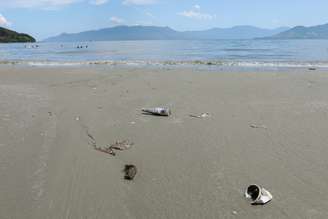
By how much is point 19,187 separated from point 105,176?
3.03ft

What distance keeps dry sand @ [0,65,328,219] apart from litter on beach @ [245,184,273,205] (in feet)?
0.22

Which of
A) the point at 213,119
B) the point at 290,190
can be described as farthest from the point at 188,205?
the point at 213,119

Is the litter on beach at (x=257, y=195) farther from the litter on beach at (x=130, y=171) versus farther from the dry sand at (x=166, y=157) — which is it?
the litter on beach at (x=130, y=171)

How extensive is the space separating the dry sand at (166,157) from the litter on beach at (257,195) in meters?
0.07

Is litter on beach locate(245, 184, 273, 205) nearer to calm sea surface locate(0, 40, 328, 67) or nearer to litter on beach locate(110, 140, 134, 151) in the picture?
litter on beach locate(110, 140, 134, 151)

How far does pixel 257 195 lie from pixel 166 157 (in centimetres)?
142

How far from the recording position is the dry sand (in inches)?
121

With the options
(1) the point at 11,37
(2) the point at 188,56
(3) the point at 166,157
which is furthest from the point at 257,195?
(1) the point at 11,37

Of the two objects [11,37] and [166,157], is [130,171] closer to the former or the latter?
[166,157]

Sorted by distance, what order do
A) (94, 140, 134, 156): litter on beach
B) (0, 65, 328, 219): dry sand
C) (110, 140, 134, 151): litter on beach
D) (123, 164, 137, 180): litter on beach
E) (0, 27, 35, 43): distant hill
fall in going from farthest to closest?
(0, 27, 35, 43): distant hill, (110, 140, 134, 151): litter on beach, (94, 140, 134, 156): litter on beach, (123, 164, 137, 180): litter on beach, (0, 65, 328, 219): dry sand

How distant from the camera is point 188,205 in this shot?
3.07 meters

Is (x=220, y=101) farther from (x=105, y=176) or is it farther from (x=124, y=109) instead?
(x=105, y=176)

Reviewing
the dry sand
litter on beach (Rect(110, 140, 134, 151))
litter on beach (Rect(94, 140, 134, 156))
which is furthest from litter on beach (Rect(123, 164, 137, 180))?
litter on beach (Rect(110, 140, 134, 151))

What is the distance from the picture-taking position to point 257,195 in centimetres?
318
